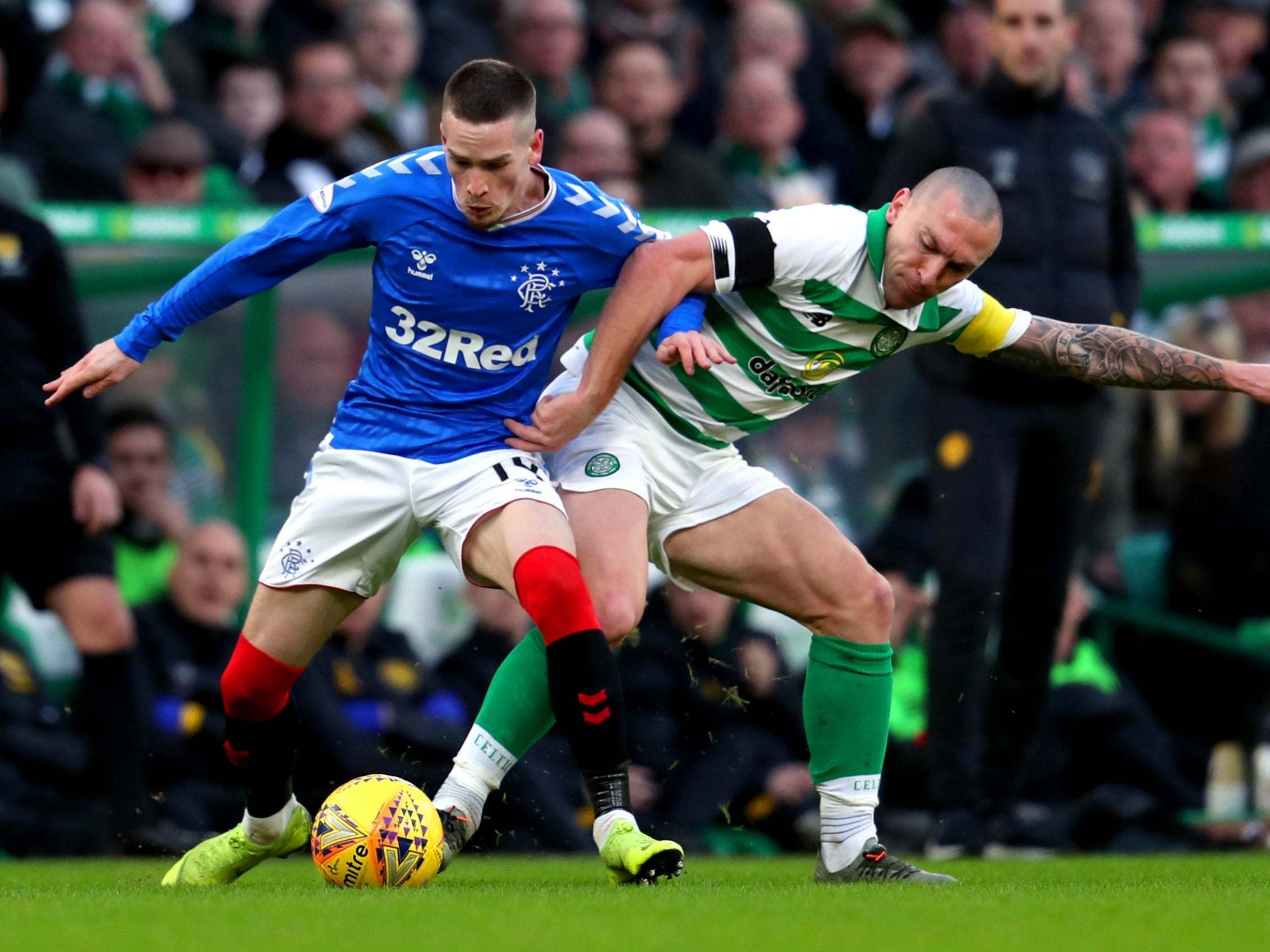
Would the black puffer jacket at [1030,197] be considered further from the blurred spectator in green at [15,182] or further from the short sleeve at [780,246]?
the blurred spectator in green at [15,182]

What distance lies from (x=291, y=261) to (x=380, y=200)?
0.96 feet

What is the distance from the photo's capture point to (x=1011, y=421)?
7.46m

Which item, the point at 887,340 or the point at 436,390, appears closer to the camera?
the point at 436,390

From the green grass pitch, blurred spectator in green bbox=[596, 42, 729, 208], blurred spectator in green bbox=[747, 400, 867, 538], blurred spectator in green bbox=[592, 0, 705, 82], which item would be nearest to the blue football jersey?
the green grass pitch

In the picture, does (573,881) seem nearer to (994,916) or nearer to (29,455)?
(994,916)

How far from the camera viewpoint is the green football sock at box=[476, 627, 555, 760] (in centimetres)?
590

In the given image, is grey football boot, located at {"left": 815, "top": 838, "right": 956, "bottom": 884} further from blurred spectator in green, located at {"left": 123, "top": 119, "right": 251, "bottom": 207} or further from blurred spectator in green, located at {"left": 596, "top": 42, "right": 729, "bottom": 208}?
blurred spectator in green, located at {"left": 596, "top": 42, "right": 729, "bottom": 208}

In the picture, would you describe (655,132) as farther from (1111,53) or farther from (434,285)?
(434,285)

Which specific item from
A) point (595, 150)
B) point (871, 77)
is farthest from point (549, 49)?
point (871, 77)

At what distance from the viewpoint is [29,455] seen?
7.57m

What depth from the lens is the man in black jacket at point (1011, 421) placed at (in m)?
7.35

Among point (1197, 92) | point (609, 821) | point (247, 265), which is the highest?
point (247, 265)

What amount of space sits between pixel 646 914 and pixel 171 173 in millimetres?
4990

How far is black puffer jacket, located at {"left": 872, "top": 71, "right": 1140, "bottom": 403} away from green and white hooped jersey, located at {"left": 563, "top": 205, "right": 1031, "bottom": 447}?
1386 mm
